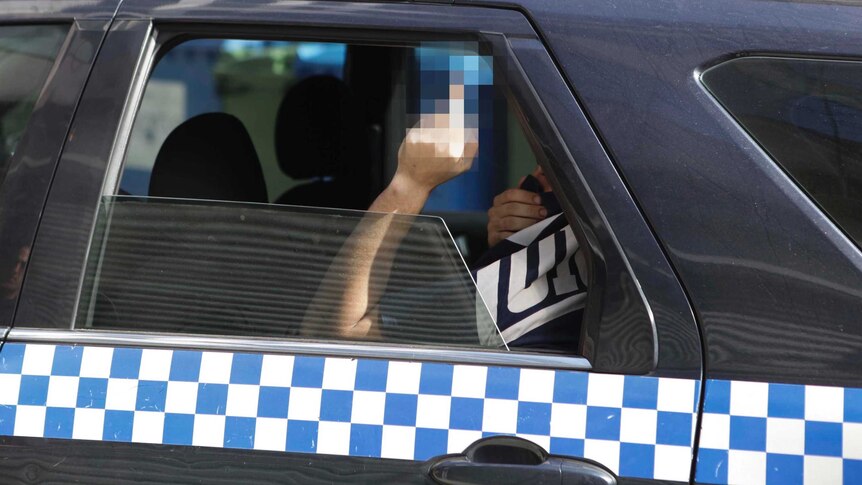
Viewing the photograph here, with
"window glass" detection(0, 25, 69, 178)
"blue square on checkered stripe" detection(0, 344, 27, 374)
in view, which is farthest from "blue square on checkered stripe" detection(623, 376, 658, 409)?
"window glass" detection(0, 25, 69, 178)

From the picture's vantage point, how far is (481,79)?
4.47ft

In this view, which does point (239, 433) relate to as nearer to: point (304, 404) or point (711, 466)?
point (304, 404)

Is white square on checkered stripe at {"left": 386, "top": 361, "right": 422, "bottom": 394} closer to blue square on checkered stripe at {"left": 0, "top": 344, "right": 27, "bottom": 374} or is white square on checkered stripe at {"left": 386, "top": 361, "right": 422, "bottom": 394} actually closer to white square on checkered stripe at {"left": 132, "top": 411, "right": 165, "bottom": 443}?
white square on checkered stripe at {"left": 132, "top": 411, "right": 165, "bottom": 443}

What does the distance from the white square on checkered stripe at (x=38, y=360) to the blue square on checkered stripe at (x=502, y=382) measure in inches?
24.4

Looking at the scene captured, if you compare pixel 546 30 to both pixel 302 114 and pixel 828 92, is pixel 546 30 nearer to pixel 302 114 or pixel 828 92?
pixel 828 92

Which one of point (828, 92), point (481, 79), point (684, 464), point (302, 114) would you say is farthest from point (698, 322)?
point (302, 114)

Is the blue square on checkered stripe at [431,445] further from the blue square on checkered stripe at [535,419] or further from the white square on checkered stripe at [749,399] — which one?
the white square on checkered stripe at [749,399]

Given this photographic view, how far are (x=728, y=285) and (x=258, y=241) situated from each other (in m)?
0.67

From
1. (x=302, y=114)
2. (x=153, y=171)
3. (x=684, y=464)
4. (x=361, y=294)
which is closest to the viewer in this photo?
(x=684, y=464)

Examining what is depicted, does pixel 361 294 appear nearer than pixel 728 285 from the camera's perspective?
No

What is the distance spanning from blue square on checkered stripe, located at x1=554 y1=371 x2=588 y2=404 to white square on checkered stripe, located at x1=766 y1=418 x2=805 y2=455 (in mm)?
242

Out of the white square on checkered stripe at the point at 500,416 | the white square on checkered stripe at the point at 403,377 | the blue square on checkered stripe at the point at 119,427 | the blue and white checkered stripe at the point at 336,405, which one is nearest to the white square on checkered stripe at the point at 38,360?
the blue and white checkered stripe at the point at 336,405

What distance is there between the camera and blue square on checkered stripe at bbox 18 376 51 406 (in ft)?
4.24

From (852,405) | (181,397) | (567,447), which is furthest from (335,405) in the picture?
(852,405)
